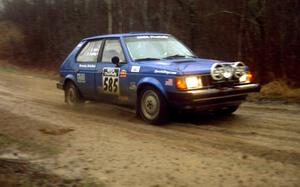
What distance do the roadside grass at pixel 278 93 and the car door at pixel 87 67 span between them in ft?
13.6

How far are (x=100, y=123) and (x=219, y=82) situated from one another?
242 centimetres

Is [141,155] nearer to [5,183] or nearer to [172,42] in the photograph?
[5,183]

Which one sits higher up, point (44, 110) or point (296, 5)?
point (296, 5)

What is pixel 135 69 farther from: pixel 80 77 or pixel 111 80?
pixel 80 77

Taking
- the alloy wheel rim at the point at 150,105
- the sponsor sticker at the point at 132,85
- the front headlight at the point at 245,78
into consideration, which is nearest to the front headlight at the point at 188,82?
the alloy wheel rim at the point at 150,105

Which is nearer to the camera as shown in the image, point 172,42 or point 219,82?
point 219,82

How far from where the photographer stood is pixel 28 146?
736 centimetres

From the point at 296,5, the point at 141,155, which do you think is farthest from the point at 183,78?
the point at 296,5

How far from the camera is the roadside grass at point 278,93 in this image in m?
11.4

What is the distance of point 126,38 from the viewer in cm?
952

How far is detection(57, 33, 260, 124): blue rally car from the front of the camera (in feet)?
26.3

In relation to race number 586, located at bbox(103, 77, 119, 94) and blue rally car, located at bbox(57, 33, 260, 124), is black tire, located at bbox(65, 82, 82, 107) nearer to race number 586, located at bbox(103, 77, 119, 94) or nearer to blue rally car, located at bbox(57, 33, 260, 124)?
blue rally car, located at bbox(57, 33, 260, 124)

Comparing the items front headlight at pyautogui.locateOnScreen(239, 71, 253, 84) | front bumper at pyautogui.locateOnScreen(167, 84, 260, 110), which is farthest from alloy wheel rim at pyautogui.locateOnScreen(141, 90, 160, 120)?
front headlight at pyautogui.locateOnScreen(239, 71, 253, 84)

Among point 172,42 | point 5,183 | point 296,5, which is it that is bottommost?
point 5,183
